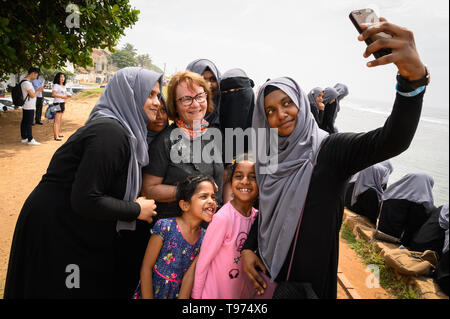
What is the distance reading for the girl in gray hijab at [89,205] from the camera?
4.81 feet

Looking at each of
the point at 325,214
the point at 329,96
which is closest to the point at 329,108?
the point at 329,96

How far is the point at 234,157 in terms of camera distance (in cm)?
237

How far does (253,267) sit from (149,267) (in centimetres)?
71

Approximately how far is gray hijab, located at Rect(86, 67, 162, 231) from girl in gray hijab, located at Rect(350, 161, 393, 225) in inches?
221

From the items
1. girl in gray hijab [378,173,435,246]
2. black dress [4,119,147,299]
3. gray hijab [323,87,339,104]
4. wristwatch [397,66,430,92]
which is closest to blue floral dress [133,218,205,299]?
black dress [4,119,147,299]

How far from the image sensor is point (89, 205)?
146cm

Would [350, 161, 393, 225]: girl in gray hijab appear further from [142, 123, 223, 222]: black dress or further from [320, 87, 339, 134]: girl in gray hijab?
[142, 123, 223, 222]: black dress

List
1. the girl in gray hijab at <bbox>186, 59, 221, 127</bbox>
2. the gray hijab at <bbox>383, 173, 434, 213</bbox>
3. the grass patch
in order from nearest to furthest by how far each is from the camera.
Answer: the girl in gray hijab at <bbox>186, 59, 221, 127</bbox>, the grass patch, the gray hijab at <bbox>383, 173, 434, 213</bbox>

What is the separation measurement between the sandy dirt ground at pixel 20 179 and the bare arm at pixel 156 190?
231cm

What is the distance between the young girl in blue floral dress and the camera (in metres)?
1.85

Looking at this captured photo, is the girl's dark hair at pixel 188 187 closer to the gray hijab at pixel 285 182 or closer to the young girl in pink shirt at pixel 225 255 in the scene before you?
the young girl in pink shirt at pixel 225 255

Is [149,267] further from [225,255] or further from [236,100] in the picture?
[236,100]
